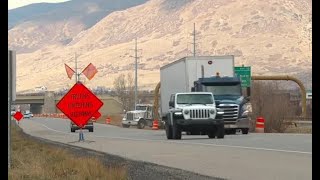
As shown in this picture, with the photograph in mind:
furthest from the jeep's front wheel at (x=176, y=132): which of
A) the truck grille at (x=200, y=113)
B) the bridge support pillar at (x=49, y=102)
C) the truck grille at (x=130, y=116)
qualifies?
the bridge support pillar at (x=49, y=102)

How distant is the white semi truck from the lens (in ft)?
106

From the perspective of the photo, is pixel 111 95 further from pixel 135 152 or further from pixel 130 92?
pixel 135 152

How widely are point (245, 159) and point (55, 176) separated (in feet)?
21.2

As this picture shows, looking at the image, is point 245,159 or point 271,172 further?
point 245,159

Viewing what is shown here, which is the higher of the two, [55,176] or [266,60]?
[266,60]

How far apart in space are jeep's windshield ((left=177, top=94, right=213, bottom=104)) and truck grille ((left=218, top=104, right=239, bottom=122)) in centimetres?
210

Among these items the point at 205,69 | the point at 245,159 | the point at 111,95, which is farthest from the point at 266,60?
the point at 245,159

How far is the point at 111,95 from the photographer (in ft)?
493

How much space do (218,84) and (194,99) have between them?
287 centimetres

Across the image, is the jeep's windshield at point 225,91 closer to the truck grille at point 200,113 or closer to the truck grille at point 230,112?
the truck grille at point 230,112

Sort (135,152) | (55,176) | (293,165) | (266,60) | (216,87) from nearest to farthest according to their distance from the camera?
(55,176) < (293,165) < (135,152) < (216,87) < (266,60)

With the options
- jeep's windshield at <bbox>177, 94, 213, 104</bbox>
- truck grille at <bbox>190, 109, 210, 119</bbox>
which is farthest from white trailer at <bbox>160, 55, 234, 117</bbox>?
truck grille at <bbox>190, 109, 210, 119</bbox>
